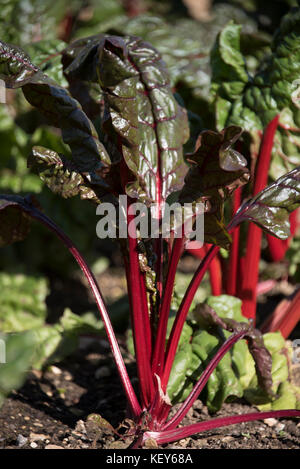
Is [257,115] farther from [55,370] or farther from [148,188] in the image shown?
[55,370]

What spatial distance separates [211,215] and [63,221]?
1.31m

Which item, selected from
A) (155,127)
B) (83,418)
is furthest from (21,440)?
(155,127)

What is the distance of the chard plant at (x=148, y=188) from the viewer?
1.42 metres

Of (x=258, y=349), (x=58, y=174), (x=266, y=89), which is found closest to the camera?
(x=58, y=174)

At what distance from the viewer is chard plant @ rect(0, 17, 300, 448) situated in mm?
1418

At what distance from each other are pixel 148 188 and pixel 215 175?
30 centimetres

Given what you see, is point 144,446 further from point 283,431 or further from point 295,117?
point 295,117

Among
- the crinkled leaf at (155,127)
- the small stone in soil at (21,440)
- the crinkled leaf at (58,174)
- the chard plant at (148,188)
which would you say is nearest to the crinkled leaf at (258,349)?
the chard plant at (148,188)

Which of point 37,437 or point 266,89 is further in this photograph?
point 266,89

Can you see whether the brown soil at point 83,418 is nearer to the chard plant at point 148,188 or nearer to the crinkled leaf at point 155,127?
the chard plant at point 148,188

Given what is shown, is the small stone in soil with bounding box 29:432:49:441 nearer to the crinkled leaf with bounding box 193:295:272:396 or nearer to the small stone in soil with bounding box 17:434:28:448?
the small stone in soil with bounding box 17:434:28:448

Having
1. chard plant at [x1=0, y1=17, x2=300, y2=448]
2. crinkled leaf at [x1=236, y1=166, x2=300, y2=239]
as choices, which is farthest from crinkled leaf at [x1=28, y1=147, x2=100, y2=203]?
crinkled leaf at [x1=236, y1=166, x2=300, y2=239]

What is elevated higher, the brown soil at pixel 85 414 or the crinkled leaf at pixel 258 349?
the crinkled leaf at pixel 258 349

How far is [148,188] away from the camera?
1650mm
